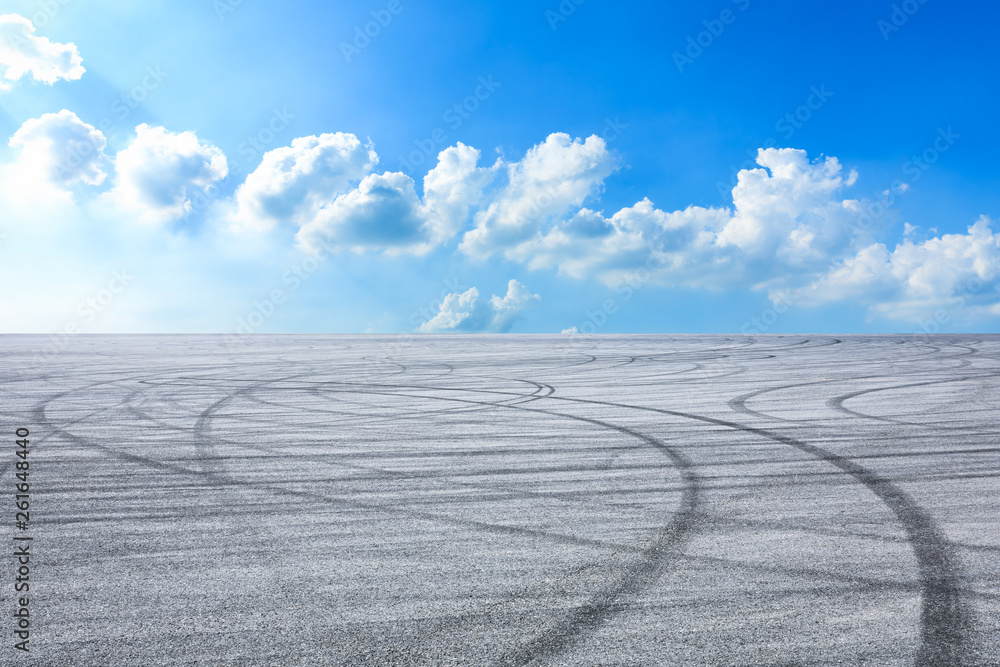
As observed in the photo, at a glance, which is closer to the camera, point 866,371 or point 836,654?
point 836,654

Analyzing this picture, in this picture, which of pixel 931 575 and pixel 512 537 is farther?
pixel 512 537

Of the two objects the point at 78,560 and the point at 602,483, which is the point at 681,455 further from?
the point at 78,560

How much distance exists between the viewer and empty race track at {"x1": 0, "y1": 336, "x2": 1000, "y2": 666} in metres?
2.98

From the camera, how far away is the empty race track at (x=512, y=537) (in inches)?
117

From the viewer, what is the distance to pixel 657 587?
3467mm

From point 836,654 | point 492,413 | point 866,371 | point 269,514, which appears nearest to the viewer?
point 836,654

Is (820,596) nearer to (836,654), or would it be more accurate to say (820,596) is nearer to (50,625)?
(836,654)

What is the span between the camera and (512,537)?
423 centimetres

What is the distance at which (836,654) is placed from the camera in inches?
113

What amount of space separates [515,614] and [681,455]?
3.89 metres

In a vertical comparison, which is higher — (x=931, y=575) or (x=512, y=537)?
(x=512, y=537)

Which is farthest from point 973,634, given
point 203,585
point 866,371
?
point 866,371

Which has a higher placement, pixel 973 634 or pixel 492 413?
pixel 492 413

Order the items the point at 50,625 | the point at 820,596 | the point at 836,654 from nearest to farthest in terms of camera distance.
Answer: the point at 836,654 → the point at 50,625 → the point at 820,596
